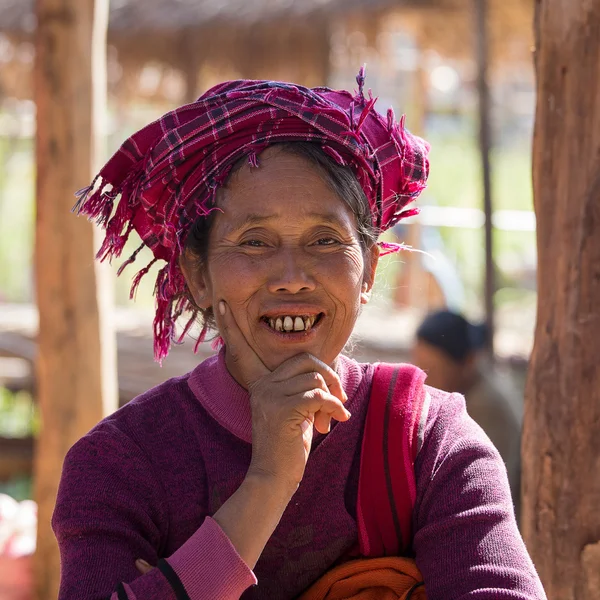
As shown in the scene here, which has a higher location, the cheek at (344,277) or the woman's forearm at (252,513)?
the cheek at (344,277)

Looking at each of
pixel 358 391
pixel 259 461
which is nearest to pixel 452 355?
pixel 358 391

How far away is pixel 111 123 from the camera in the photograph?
17.1 meters

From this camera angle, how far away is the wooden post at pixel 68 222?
157 inches

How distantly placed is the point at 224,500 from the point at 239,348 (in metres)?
0.31

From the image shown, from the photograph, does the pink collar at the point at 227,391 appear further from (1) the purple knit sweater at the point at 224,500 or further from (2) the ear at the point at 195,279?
(2) the ear at the point at 195,279

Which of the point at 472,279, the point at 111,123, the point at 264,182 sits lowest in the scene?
the point at 472,279

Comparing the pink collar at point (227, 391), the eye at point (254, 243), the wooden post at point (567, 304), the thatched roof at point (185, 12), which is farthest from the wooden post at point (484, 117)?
the eye at point (254, 243)

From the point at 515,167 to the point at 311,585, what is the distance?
18669 millimetres

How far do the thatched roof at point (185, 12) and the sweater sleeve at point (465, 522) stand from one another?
818 cm

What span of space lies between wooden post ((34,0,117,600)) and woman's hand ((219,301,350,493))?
240 centimetres

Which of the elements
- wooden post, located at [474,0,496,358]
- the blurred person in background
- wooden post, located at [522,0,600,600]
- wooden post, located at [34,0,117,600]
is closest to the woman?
wooden post, located at [522,0,600,600]

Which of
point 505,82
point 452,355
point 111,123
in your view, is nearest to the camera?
point 452,355

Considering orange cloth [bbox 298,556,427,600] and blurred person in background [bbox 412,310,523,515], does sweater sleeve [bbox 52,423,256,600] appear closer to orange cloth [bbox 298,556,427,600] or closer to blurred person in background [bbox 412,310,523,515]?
orange cloth [bbox 298,556,427,600]

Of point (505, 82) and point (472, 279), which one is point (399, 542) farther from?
point (505, 82)
